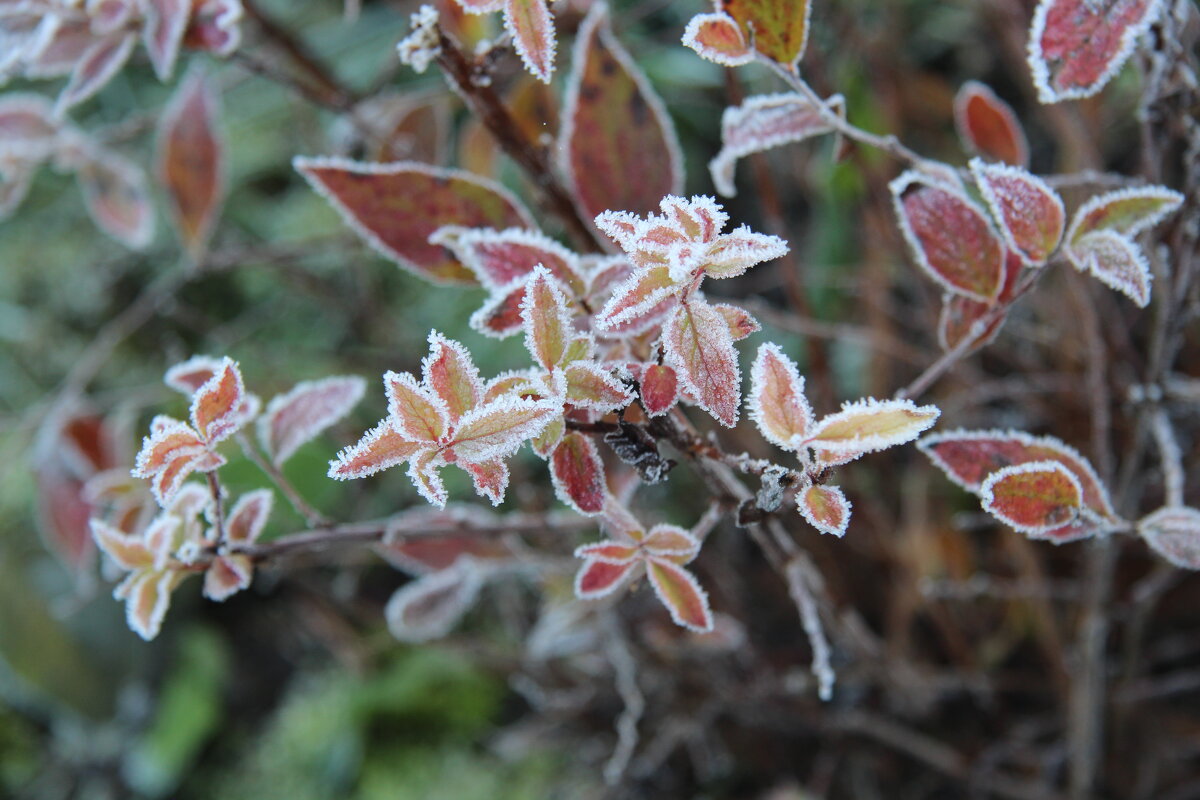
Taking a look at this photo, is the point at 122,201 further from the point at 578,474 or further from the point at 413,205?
the point at 578,474

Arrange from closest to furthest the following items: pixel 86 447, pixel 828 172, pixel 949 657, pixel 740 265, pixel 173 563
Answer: pixel 740 265, pixel 173 563, pixel 86 447, pixel 949 657, pixel 828 172

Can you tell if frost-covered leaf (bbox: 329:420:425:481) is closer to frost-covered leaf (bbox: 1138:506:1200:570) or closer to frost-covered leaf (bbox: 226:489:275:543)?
frost-covered leaf (bbox: 226:489:275:543)

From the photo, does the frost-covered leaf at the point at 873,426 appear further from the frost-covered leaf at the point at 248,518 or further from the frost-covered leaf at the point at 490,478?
the frost-covered leaf at the point at 248,518

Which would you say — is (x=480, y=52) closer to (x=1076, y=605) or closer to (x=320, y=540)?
(x=320, y=540)

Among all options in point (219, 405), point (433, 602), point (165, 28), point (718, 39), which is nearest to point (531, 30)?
point (718, 39)

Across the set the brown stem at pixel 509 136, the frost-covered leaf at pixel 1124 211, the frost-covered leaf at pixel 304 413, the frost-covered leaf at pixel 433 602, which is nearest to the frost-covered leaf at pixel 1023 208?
the frost-covered leaf at pixel 1124 211

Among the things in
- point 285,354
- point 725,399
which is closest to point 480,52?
point 725,399
